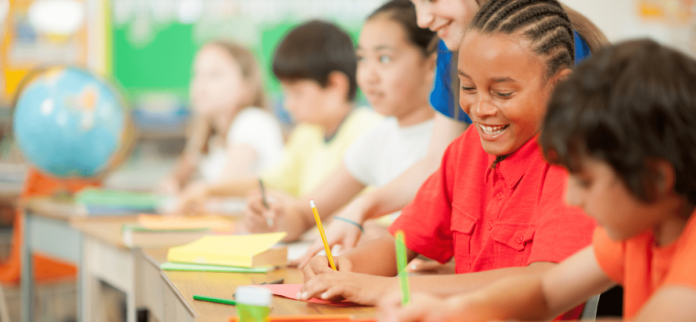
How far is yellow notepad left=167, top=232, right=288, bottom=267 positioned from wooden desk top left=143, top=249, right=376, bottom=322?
1.0 inches

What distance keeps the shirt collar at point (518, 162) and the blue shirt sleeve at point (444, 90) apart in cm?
27

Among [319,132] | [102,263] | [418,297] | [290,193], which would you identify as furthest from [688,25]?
[418,297]

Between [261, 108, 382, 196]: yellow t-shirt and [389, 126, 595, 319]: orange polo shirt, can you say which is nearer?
[389, 126, 595, 319]: orange polo shirt

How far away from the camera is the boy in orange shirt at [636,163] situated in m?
0.45

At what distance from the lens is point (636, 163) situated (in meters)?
0.45

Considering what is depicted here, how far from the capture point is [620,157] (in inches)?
17.8

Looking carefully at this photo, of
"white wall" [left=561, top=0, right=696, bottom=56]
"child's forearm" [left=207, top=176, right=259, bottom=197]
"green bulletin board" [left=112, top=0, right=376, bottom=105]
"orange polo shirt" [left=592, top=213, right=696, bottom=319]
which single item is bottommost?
"orange polo shirt" [left=592, top=213, right=696, bottom=319]

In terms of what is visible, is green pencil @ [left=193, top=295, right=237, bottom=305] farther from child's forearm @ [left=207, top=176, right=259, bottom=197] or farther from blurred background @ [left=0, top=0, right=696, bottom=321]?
blurred background @ [left=0, top=0, right=696, bottom=321]

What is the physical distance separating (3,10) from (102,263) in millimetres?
3062

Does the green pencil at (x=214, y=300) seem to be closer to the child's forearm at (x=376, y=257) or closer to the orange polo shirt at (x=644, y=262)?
the child's forearm at (x=376, y=257)

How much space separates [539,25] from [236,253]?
0.54m

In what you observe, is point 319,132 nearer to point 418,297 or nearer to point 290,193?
point 290,193

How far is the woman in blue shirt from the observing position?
3.19ft

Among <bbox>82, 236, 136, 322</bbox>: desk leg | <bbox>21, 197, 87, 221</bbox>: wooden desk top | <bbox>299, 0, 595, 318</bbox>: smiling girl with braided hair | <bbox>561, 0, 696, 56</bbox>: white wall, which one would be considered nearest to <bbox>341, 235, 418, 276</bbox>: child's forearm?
<bbox>299, 0, 595, 318</bbox>: smiling girl with braided hair
